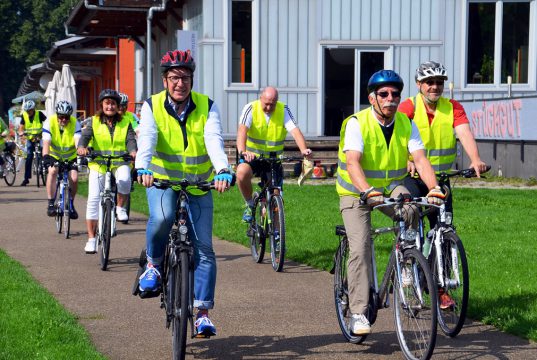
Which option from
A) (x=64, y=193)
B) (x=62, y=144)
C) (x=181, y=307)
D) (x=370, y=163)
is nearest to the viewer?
(x=181, y=307)

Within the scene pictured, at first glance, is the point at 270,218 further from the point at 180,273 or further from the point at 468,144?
the point at 180,273

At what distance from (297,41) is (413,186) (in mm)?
16622

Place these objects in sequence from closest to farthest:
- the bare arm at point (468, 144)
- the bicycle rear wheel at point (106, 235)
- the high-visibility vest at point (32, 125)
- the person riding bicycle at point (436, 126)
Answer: the bare arm at point (468, 144) < the person riding bicycle at point (436, 126) < the bicycle rear wheel at point (106, 235) < the high-visibility vest at point (32, 125)

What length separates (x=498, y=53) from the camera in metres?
24.5

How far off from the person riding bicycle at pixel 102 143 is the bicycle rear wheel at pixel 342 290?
186 inches

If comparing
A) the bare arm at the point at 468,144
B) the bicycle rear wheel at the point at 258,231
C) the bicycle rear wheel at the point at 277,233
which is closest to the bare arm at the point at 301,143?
the bicycle rear wheel at the point at 277,233

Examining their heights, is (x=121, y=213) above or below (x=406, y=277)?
below

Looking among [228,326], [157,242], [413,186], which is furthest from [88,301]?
[413,186]

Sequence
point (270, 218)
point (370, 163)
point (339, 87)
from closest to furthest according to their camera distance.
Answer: point (370, 163) < point (270, 218) < point (339, 87)

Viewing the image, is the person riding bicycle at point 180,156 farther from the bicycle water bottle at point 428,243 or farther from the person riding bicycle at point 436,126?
the person riding bicycle at point 436,126

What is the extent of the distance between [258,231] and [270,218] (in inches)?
12.0

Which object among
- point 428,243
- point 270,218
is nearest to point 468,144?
point 428,243

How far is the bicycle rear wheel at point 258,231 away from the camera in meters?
10.9

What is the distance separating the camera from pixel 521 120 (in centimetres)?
2091
